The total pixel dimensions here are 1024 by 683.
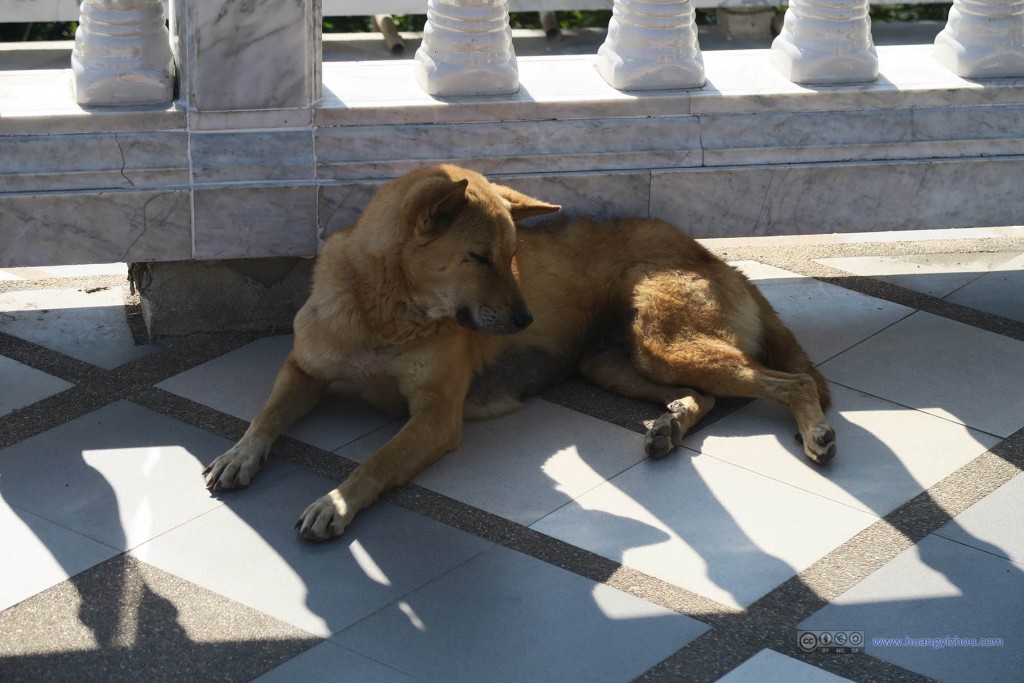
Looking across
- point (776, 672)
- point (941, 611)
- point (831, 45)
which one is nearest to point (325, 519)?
point (776, 672)

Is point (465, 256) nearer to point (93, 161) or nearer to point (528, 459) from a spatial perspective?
point (528, 459)

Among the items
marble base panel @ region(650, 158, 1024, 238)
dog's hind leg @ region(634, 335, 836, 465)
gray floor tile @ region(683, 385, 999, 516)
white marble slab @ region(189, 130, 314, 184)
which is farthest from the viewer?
marble base panel @ region(650, 158, 1024, 238)

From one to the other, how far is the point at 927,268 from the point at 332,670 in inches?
165

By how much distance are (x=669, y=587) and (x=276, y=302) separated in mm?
2519

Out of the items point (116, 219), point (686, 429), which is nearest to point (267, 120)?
point (116, 219)

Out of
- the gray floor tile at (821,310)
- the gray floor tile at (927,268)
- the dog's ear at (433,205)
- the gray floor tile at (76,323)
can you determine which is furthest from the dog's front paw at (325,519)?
the gray floor tile at (927,268)

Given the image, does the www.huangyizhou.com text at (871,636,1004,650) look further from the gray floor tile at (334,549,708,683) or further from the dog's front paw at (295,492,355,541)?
the dog's front paw at (295,492,355,541)

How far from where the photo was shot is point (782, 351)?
522 centimetres

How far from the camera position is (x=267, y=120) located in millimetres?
5359

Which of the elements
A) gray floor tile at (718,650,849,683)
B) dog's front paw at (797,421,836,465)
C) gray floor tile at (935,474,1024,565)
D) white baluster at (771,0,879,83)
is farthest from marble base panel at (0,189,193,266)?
gray floor tile at (935,474,1024,565)

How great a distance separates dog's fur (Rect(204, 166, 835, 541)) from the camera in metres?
4.52

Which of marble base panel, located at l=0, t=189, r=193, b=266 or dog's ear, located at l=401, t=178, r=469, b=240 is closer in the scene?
dog's ear, located at l=401, t=178, r=469, b=240

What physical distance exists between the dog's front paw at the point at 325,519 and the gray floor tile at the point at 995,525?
77.1 inches

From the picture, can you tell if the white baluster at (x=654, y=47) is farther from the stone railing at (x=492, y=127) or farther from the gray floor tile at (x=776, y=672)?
the gray floor tile at (x=776, y=672)
